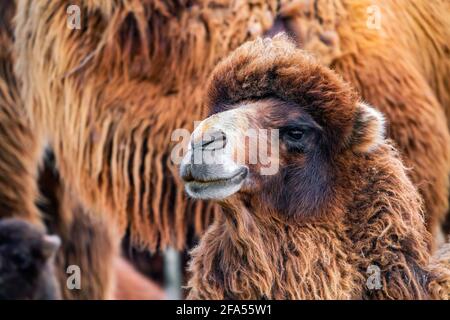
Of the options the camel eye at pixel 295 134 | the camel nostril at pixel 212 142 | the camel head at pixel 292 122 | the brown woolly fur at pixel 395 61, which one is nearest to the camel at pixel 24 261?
the brown woolly fur at pixel 395 61

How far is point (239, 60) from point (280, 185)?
373mm

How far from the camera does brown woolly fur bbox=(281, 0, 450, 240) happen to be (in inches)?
133

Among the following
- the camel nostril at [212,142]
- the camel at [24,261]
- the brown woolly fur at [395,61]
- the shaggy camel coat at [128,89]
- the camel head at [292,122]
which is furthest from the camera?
the camel at [24,261]

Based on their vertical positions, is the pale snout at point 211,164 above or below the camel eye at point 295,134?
below

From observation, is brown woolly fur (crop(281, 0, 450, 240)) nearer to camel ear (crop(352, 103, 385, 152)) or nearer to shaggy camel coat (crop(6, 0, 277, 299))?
shaggy camel coat (crop(6, 0, 277, 299))

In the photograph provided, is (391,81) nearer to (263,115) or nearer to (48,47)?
(263,115)

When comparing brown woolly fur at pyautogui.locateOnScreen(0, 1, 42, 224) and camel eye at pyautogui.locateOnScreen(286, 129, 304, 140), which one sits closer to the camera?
camel eye at pyautogui.locateOnScreen(286, 129, 304, 140)

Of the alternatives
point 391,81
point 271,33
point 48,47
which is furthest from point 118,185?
point 391,81

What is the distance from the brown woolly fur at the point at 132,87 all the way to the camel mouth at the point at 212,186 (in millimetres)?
1021

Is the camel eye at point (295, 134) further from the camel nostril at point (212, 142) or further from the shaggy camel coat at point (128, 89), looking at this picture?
the shaggy camel coat at point (128, 89)

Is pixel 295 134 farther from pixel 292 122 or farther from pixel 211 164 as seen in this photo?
pixel 211 164

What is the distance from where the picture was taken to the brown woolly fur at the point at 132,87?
3.58m

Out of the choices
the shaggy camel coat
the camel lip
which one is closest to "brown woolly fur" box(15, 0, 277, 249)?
the shaggy camel coat

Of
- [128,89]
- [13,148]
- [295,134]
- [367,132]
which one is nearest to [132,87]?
[128,89]
